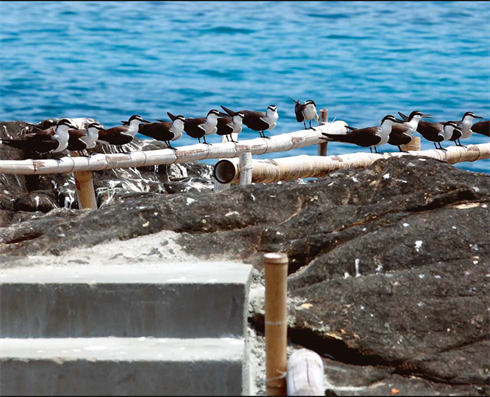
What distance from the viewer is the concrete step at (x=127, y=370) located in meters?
3.73

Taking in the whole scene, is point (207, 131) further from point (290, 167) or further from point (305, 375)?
point (305, 375)

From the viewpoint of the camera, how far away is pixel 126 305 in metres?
4.09

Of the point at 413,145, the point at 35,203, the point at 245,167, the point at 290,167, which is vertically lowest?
the point at 35,203

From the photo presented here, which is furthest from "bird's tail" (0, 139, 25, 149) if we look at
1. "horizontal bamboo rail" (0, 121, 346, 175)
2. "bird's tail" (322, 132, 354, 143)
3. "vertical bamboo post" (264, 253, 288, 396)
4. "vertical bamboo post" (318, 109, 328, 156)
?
"vertical bamboo post" (264, 253, 288, 396)

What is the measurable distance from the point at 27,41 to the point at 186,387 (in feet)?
96.1

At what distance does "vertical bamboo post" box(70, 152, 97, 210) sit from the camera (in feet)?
25.6

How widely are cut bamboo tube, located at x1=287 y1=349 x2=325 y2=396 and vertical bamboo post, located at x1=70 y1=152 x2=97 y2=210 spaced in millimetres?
4419

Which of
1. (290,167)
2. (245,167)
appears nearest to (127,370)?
(245,167)

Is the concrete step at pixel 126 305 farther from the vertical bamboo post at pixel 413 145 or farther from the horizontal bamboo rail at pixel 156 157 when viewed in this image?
the vertical bamboo post at pixel 413 145

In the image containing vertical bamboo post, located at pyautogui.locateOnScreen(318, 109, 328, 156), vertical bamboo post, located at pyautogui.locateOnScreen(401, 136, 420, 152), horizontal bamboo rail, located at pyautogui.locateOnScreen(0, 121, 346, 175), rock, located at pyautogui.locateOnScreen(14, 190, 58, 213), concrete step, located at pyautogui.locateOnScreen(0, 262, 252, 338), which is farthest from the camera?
vertical bamboo post, located at pyautogui.locateOnScreen(318, 109, 328, 156)

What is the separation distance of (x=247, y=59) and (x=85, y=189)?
68.9 feet

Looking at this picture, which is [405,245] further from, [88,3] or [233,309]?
[88,3]

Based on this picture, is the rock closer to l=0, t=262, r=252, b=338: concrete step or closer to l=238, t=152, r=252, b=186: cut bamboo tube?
l=238, t=152, r=252, b=186: cut bamboo tube

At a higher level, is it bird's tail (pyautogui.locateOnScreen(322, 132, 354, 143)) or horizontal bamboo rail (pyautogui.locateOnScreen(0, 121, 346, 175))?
horizontal bamboo rail (pyautogui.locateOnScreen(0, 121, 346, 175))
